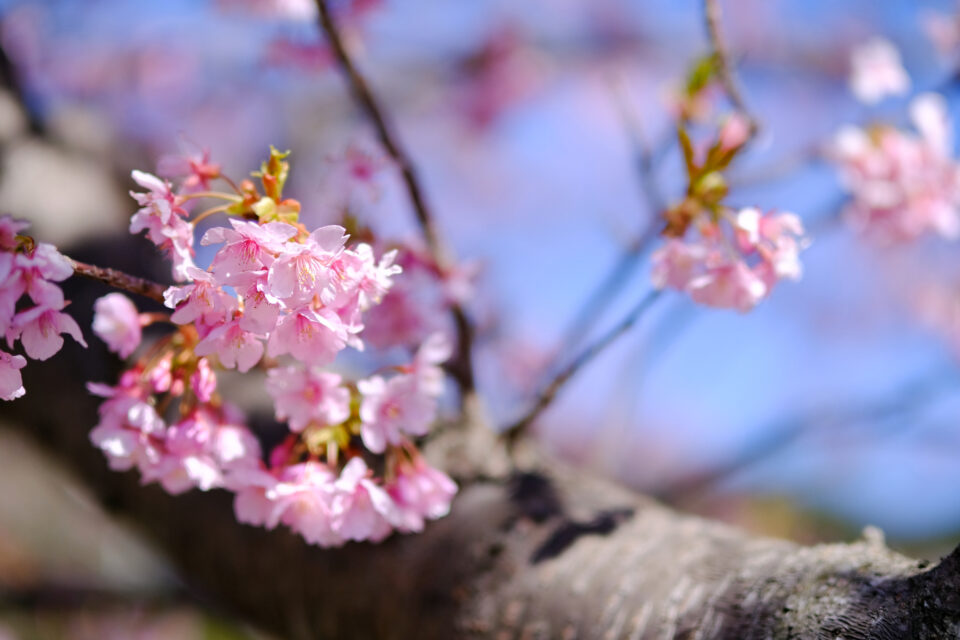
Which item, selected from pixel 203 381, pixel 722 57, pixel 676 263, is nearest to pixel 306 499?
pixel 203 381

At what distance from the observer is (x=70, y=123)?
1.71 meters

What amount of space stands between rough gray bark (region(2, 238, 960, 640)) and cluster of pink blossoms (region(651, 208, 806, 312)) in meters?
0.35

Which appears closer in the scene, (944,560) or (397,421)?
(944,560)

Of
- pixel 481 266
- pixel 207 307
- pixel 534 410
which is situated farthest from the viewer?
pixel 481 266

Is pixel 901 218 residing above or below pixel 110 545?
above

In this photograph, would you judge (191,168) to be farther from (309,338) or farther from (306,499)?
(306,499)

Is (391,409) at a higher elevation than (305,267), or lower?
lower

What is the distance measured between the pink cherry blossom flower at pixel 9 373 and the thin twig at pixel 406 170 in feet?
2.10

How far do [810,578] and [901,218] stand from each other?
1.34 metres

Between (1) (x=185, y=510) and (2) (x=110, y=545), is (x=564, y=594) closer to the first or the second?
(1) (x=185, y=510)

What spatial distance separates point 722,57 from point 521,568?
2.84 ft

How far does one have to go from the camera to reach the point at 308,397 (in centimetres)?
77

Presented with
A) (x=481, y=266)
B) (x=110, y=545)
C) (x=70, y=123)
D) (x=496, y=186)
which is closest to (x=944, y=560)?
(x=481, y=266)

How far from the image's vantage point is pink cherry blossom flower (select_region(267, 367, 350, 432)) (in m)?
0.75
